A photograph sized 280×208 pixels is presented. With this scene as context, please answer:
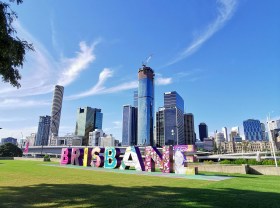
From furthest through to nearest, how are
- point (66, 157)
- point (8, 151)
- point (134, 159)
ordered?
point (8, 151), point (66, 157), point (134, 159)

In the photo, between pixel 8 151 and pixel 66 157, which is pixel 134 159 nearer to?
pixel 66 157

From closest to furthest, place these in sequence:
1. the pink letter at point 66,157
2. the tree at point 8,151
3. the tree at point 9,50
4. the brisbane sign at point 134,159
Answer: the tree at point 9,50 < the brisbane sign at point 134,159 < the pink letter at point 66,157 < the tree at point 8,151

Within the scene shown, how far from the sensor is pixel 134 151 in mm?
38250

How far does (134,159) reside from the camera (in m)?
37.4

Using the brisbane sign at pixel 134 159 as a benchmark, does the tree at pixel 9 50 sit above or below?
above

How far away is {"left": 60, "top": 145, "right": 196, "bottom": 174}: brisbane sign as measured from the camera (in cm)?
3284

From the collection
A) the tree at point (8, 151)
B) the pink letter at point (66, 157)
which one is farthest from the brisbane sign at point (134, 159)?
the tree at point (8, 151)

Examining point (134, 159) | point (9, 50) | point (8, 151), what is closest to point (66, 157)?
point (134, 159)

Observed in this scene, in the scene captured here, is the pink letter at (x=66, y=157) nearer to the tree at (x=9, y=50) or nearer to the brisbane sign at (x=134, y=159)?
the brisbane sign at (x=134, y=159)

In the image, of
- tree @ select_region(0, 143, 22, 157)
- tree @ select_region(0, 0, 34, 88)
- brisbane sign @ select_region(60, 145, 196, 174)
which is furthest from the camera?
tree @ select_region(0, 143, 22, 157)

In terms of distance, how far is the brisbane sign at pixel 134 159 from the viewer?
32.8 metres

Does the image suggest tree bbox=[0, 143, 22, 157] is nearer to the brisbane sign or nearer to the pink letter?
the pink letter

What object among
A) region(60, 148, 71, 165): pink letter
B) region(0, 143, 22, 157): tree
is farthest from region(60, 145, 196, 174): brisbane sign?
region(0, 143, 22, 157): tree

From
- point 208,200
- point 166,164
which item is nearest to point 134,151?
point 166,164
